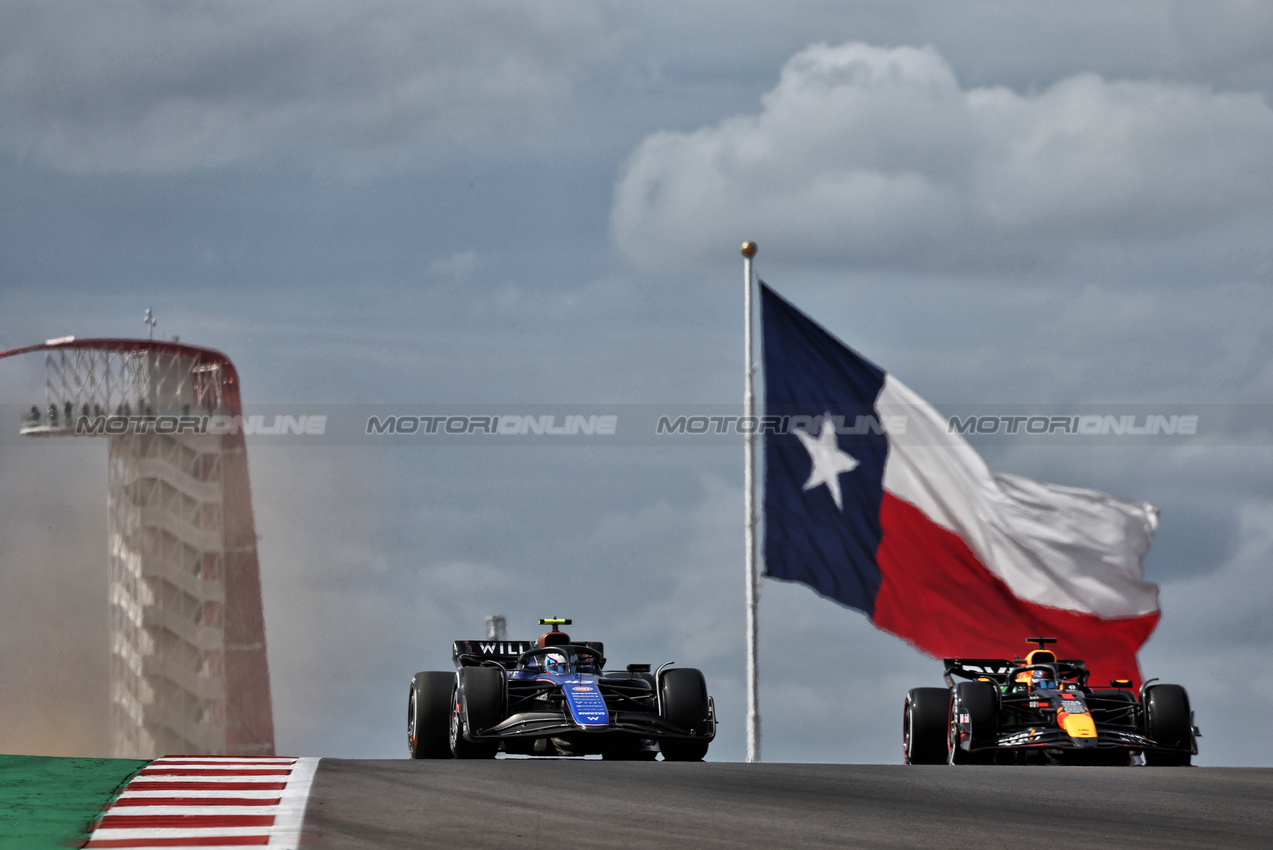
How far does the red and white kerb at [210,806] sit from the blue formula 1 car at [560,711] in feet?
14.2

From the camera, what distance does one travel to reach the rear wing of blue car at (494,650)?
21578 mm

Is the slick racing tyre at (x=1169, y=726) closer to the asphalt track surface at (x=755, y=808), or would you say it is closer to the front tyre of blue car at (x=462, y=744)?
the asphalt track surface at (x=755, y=808)

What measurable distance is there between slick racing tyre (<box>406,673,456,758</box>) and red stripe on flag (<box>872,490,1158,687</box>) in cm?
724

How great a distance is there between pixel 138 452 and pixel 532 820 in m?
51.7

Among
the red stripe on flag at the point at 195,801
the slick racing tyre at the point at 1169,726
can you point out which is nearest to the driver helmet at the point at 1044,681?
the slick racing tyre at the point at 1169,726

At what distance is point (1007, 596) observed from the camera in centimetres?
2492

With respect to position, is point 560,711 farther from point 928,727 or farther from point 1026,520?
point 1026,520

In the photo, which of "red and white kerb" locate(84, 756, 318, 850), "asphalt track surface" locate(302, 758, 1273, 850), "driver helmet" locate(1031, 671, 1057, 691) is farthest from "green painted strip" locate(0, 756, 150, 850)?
"driver helmet" locate(1031, 671, 1057, 691)

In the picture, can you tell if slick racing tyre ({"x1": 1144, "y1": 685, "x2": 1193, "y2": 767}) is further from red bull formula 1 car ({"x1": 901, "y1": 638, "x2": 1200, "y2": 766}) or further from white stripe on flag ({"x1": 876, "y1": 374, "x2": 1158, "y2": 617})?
white stripe on flag ({"x1": 876, "y1": 374, "x2": 1158, "y2": 617})

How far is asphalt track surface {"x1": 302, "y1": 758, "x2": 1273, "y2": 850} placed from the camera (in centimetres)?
1170

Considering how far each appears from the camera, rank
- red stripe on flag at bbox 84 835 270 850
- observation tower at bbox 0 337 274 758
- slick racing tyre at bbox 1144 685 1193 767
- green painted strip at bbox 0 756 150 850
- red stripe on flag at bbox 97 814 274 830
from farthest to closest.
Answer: observation tower at bbox 0 337 274 758 → slick racing tyre at bbox 1144 685 1193 767 → red stripe on flag at bbox 97 814 274 830 → green painted strip at bbox 0 756 150 850 → red stripe on flag at bbox 84 835 270 850

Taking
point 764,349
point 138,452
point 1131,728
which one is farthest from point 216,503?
point 1131,728

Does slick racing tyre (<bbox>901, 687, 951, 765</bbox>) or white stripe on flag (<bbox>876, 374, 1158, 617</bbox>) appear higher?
white stripe on flag (<bbox>876, 374, 1158, 617</bbox>)

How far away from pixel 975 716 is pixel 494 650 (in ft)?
21.0
